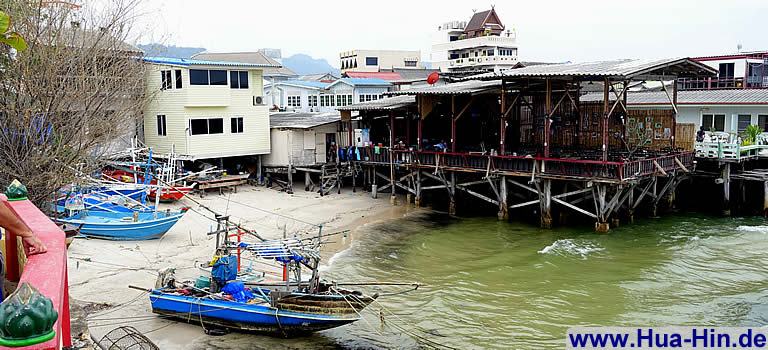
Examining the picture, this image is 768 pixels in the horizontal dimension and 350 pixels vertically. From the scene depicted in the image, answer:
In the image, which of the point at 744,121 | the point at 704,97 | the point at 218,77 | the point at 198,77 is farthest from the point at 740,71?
the point at 198,77

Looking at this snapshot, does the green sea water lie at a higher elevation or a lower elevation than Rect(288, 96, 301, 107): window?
lower

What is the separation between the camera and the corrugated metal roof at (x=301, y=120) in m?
35.0

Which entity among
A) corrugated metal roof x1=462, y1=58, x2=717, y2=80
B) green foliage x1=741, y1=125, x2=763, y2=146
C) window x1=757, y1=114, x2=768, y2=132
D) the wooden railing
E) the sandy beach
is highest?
corrugated metal roof x1=462, y1=58, x2=717, y2=80

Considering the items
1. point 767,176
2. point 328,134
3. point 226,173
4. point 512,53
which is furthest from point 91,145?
point 512,53

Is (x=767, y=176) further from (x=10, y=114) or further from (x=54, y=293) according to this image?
(x=54, y=293)

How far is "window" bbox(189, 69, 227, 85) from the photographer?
107 feet

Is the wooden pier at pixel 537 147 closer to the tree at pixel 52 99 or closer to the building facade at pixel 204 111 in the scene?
the building facade at pixel 204 111

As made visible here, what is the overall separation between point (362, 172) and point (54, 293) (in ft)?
106

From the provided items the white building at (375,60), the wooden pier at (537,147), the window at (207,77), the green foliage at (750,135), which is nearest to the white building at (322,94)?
the wooden pier at (537,147)

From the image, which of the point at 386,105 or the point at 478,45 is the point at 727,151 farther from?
the point at 478,45

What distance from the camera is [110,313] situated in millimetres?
16062

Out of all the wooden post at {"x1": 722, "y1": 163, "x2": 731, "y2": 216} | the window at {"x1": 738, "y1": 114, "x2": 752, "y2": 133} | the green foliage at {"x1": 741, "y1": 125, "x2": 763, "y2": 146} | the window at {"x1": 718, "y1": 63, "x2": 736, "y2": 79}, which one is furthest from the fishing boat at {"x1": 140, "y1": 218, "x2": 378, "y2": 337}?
the window at {"x1": 718, "y1": 63, "x2": 736, "y2": 79}

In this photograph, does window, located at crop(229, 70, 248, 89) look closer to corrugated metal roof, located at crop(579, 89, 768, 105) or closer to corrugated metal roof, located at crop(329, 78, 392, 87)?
corrugated metal roof, located at crop(329, 78, 392, 87)

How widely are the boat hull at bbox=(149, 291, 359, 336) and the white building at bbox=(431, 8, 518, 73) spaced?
58966 mm
